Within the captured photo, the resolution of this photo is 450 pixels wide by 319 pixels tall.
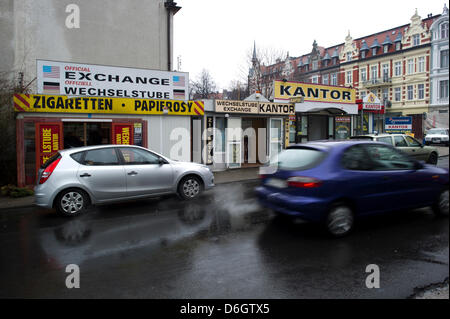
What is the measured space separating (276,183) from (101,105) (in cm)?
822

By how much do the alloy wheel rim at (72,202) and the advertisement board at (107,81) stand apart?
5767 mm

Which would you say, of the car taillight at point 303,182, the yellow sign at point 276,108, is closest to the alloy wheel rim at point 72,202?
the car taillight at point 303,182

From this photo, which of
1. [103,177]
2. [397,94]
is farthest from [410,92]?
[103,177]

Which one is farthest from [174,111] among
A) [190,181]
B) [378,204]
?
[378,204]

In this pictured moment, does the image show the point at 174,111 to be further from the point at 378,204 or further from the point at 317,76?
the point at 317,76

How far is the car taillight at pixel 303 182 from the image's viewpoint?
5328mm

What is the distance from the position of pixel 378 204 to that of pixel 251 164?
11.5 m

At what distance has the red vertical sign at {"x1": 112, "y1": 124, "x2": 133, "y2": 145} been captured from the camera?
12060 millimetres

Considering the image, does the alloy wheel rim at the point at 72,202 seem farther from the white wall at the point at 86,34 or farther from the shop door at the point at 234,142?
the white wall at the point at 86,34

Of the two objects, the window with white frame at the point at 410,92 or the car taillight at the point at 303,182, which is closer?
the car taillight at the point at 303,182

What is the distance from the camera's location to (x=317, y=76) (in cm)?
6175

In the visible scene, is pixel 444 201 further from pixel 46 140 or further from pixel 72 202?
pixel 46 140
